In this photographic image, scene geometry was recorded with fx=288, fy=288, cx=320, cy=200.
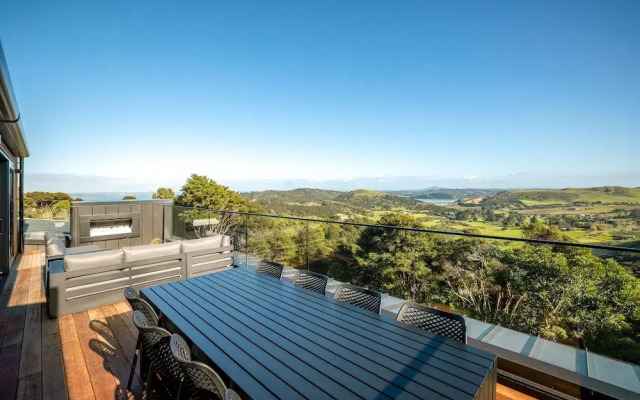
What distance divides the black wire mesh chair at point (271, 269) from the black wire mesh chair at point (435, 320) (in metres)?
1.43

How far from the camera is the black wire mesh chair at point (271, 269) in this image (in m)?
3.01

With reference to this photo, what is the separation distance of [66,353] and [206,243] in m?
2.31

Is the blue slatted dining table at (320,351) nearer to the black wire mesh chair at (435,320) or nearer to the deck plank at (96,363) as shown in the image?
the black wire mesh chair at (435,320)

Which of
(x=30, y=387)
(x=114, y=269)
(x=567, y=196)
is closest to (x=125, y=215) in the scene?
(x=114, y=269)

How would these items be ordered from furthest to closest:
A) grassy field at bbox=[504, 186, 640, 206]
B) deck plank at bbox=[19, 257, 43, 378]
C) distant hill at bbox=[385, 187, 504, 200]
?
distant hill at bbox=[385, 187, 504, 200], grassy field at bbox=[504, 186, 640, 206], deck plank at bbox=[19, 257, 43, 378]

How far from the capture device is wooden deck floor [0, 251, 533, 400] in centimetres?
226

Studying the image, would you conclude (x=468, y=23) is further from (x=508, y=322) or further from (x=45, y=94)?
(x=45, y=94)

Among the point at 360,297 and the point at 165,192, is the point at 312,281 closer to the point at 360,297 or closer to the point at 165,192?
the point at 360,297

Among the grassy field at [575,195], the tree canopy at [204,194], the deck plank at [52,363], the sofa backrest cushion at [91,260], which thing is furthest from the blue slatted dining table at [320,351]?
the grassy field at [575,195]

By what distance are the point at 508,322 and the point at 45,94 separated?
1430cm

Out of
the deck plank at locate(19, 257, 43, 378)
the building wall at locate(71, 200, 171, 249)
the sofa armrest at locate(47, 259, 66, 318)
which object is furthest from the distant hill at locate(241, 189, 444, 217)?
the sofa armrest at locate(47, 259, 66, 318)

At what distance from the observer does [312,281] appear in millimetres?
2717

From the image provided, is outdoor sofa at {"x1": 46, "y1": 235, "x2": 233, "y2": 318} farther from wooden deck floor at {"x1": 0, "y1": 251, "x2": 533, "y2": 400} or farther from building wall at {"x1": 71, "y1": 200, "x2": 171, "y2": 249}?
building wall at {"x1": 71, "y1": 200, "x2": 171, "y2": 249}

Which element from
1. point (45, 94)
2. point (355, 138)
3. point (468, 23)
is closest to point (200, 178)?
point (45, 94)
